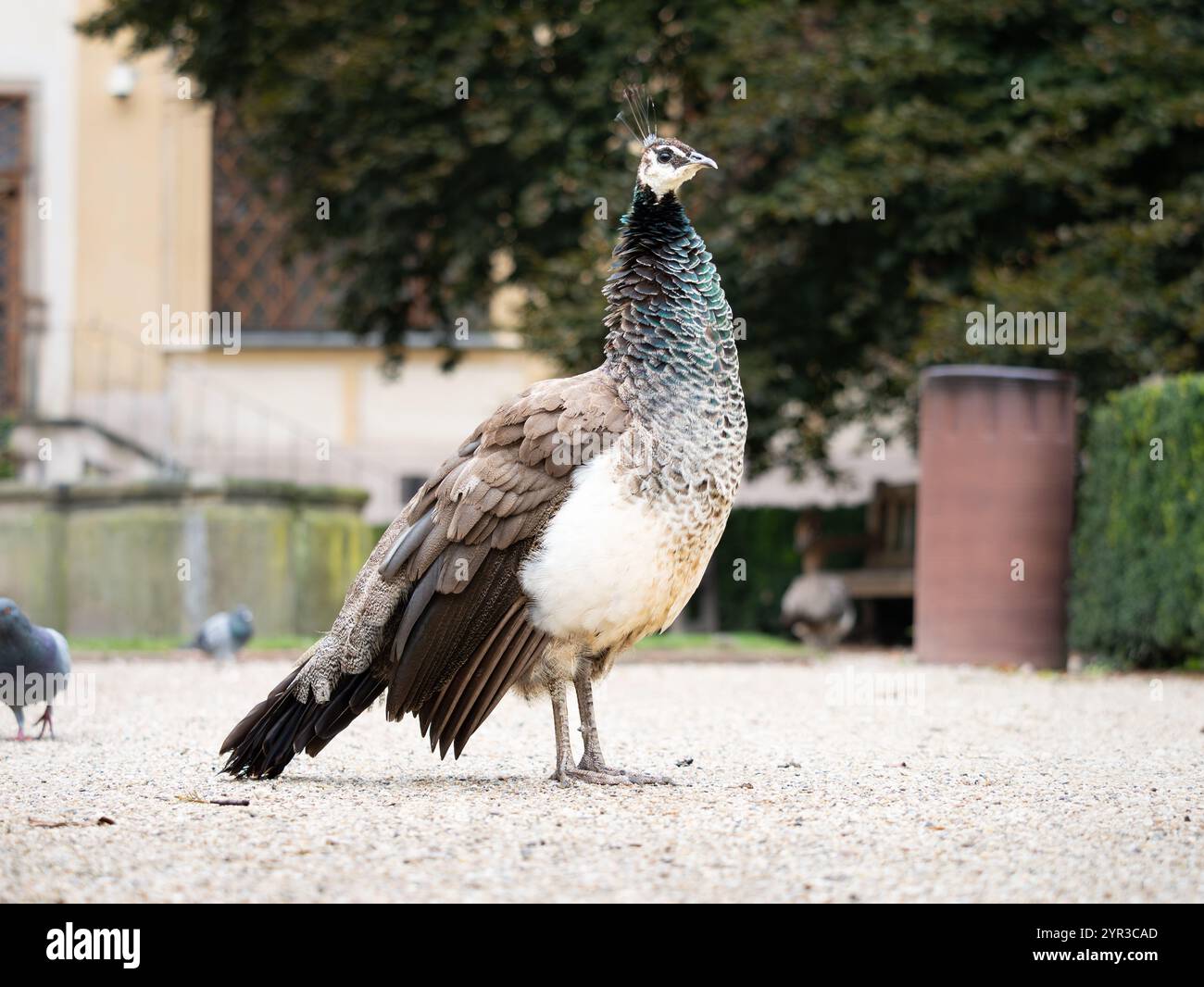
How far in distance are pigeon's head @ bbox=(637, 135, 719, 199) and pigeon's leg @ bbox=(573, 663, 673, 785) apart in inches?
60.0

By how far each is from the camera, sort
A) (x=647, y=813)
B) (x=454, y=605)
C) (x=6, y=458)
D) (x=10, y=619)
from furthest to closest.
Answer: (x=6, y=458)
(x=10, y=619)
(x=454, y=605)
(x=647, y=813)

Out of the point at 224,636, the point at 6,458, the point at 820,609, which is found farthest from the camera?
the point at 6,458

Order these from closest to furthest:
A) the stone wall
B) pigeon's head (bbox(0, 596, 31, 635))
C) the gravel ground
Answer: the gravel ground
pigeon's head (bbox(0, 596, 31, 635))
the stone wall

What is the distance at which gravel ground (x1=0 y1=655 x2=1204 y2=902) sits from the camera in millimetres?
3867

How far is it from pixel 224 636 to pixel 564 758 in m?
5.77

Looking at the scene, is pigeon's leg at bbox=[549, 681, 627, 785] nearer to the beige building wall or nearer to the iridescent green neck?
the iridescent green neck

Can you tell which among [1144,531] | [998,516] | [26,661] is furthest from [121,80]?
[26,661]

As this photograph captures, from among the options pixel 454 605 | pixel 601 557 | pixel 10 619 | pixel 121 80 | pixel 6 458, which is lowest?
pixel 10 619

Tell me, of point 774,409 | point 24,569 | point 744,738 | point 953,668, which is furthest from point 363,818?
point 24,569

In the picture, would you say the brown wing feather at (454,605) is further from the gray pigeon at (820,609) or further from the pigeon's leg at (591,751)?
the gray pigeon at (820,609)

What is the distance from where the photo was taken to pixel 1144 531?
10805mm

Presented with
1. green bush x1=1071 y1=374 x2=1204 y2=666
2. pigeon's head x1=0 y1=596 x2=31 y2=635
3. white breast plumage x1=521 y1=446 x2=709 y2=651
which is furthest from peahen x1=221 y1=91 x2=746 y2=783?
green bush x1=1071 y1=374 x2=1204 y2=666

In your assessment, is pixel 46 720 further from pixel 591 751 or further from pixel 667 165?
pixel 667 165

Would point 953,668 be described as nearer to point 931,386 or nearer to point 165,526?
point 931,386
